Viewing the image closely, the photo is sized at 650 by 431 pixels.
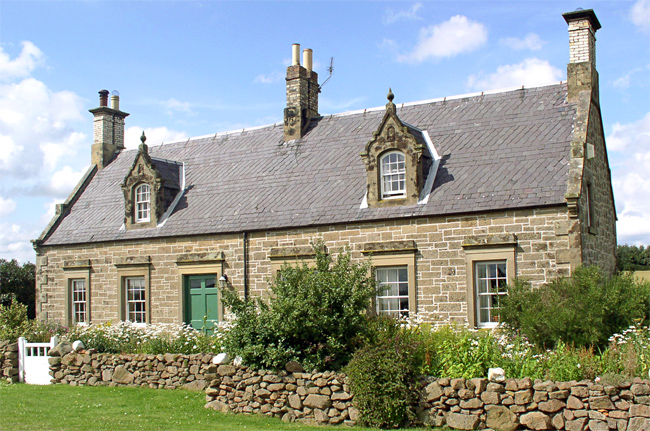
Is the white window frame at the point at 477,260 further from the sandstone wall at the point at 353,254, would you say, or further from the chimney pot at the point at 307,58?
the chimney pot at the point at 307,58

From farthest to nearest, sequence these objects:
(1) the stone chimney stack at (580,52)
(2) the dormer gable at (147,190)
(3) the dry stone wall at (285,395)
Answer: (2) the dormer gable at (147,190) < (1) the stone chimney stack at (580,52) < (3) the dry stone wall at (285,395)

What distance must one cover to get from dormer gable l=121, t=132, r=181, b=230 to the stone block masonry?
7.84 m

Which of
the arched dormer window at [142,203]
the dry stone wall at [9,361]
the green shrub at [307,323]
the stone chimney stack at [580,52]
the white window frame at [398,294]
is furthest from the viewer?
the arched dormer window at [142,203]

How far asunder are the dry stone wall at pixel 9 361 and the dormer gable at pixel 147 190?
587 cm

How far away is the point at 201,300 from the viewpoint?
20.1 meters

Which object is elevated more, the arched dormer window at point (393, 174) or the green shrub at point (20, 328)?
the arched dormer window at point (393, 174)

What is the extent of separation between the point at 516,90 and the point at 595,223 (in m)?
4.56

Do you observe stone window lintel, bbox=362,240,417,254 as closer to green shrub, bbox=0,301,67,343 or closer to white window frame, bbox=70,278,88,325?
green shrub, bbox=0,301,67,343

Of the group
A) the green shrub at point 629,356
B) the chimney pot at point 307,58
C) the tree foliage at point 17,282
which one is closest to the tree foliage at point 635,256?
the chimney pot at point 307,58

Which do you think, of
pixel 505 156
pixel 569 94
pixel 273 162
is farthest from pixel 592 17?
pixel 273 162

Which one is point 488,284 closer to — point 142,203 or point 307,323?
point 307,323

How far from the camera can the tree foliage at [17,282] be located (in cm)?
3064

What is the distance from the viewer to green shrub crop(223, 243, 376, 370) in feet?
39.8

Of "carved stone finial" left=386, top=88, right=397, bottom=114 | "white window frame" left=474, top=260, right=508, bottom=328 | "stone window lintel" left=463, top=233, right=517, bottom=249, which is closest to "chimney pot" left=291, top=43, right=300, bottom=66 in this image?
"carved stone finial" left=386, top=88, right=397, bottom=114
